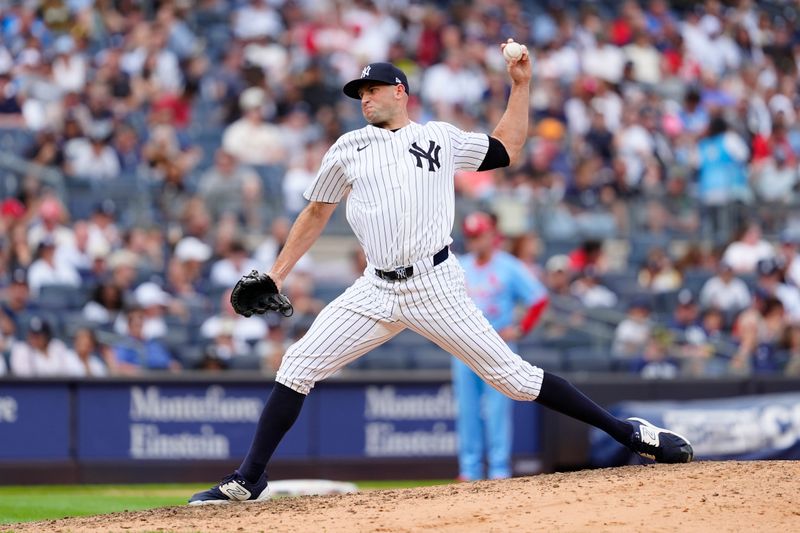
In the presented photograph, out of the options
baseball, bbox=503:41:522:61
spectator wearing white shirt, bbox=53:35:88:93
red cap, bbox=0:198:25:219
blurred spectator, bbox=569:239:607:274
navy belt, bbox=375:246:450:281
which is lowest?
navy belt, bbox=375:246:450:281

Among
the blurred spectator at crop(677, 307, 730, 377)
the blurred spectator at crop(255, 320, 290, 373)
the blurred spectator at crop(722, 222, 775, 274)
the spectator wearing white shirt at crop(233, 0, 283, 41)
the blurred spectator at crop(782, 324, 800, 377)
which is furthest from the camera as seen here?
the spectator wearing white shirt at crop(233, 0, 283, 41)

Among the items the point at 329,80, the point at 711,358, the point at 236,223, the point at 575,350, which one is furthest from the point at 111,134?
the point at 711,358

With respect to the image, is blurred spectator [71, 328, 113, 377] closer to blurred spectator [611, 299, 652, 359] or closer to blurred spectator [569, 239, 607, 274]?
blurred spectator [611, 299, 652, 359]

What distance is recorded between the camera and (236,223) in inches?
571

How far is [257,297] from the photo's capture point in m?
6.39

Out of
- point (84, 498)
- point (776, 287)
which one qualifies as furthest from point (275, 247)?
point (776, 287)

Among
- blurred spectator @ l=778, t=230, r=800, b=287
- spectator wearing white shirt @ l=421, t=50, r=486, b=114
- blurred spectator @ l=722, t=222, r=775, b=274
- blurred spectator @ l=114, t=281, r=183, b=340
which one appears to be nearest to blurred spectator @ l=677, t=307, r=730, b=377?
blurred spectator @ l=722, t=222, r=775, b=274

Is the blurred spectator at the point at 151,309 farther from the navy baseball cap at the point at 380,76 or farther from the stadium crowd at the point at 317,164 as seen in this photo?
the navy baseball cap at the point at 380,76

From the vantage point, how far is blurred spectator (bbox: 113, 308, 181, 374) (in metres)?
12.4

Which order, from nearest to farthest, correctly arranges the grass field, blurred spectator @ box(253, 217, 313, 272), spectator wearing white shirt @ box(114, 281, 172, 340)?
1. the grass field
2. spectator wearing white shirt @ box(114, 281, 172, 340)
3. blurred spectator @ box(253, 217, 313, 272)

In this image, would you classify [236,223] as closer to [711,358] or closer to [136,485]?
[136,485]

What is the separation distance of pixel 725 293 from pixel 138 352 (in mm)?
6636

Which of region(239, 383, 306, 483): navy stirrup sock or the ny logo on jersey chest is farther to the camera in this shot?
region(239, 383, 306, 483): navy stirrup sock

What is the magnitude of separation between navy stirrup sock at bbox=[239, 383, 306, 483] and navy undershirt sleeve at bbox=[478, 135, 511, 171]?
144 centimetres
